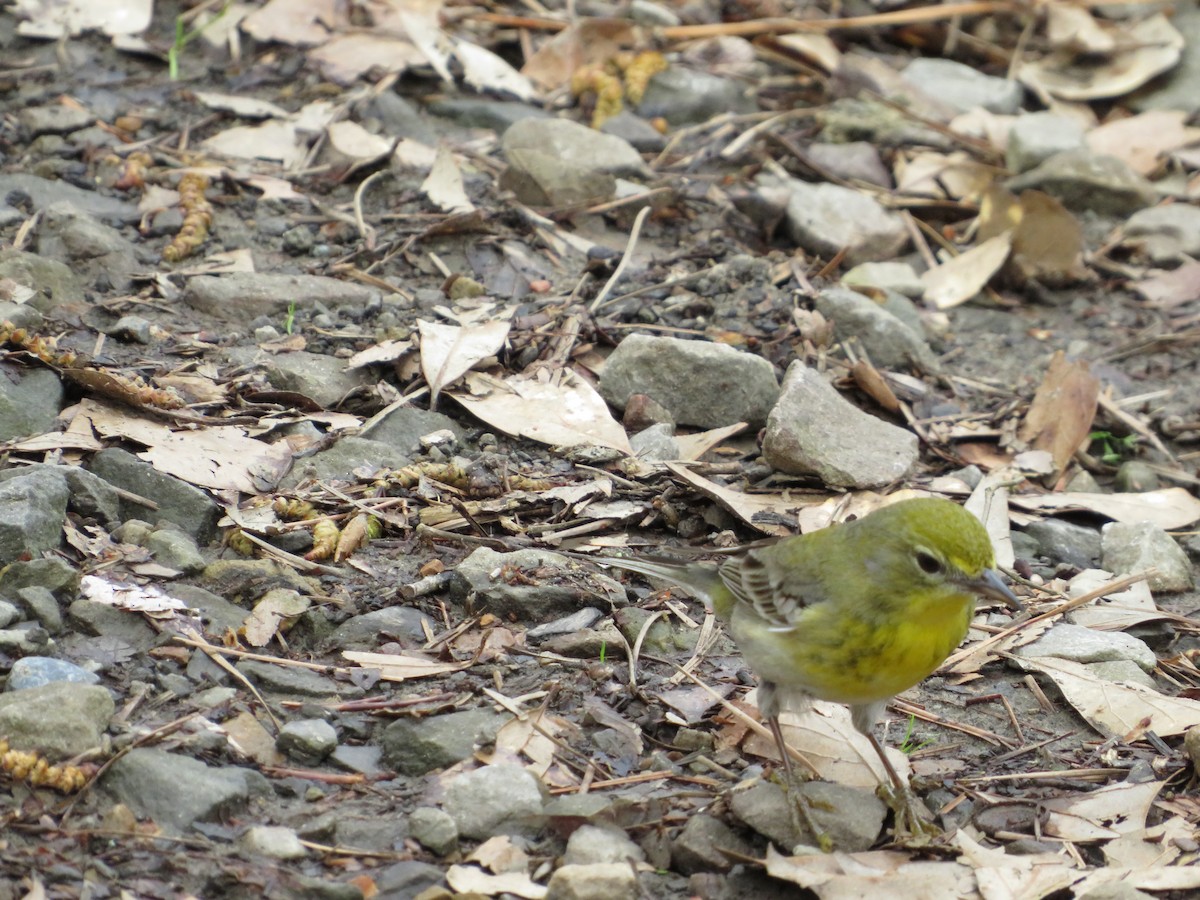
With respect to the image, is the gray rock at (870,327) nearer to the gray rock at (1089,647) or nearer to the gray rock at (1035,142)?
the gray rock at (1089,647)

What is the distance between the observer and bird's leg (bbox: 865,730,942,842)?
12.8 feet

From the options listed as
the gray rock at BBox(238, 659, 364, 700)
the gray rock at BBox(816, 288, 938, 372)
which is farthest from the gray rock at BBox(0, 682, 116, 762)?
the gray rock at BBox(816, 288, 938, 372)

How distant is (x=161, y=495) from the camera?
4.81 m

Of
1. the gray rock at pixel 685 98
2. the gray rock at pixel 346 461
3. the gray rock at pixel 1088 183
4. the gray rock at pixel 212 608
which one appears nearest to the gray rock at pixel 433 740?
the gray rock at pixel 212 608

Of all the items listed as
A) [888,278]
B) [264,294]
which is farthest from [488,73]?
[264,294]

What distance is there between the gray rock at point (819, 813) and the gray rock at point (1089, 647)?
1.21 m

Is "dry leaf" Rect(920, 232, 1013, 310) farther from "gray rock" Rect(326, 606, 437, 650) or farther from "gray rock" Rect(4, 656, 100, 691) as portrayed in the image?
"gray rock" Rect(4, 656, 100, 691)

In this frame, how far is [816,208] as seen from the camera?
7.69m

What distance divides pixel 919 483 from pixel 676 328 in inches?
54.1

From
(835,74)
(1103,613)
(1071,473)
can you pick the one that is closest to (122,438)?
(1103,613)

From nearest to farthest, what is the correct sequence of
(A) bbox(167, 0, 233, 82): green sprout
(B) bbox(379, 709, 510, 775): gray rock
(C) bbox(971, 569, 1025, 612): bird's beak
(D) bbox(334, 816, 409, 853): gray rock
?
(D) bbox(334, 816, 409, 853): gray rock → (C) bbox(971, 569, 1025, 612): bird's beak → (B) bbox(379, 709, 510, 775): gray rock → (A) bbox(167, 0, 233, 82): green sprout

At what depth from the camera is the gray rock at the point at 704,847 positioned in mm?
3713

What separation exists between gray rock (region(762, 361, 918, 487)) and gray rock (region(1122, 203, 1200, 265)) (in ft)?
11.3

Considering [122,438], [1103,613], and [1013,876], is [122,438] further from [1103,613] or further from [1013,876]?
[1103,613]
